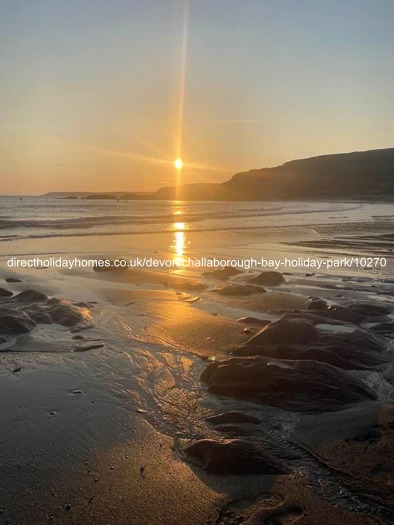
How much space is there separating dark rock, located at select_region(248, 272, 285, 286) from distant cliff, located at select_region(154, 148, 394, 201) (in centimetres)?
9859

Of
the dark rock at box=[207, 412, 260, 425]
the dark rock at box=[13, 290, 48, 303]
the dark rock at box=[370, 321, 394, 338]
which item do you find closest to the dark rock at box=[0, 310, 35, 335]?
the dark rock at box=[13, 290, 48, 303]

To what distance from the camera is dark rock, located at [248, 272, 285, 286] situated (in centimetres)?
1412

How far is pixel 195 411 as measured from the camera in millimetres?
5945

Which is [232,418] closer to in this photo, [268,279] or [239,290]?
[239,290]

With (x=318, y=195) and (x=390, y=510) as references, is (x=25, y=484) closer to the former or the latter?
(x=390, y=510)

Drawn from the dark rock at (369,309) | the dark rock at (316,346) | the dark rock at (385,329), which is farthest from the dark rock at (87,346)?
the dark rock at (369,309)

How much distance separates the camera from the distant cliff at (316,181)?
119m

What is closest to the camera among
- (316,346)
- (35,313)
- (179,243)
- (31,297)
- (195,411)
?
(195,411)

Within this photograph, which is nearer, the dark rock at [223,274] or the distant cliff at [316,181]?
the dark rock at [223,274]

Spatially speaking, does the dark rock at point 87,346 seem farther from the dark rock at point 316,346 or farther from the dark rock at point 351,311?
the dark rock at point 351,311

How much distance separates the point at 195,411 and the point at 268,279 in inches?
340

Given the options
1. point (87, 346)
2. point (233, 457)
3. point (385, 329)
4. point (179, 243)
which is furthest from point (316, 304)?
point (179, 243)

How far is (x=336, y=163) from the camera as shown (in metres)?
148

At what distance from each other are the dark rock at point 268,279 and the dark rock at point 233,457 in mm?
9297
